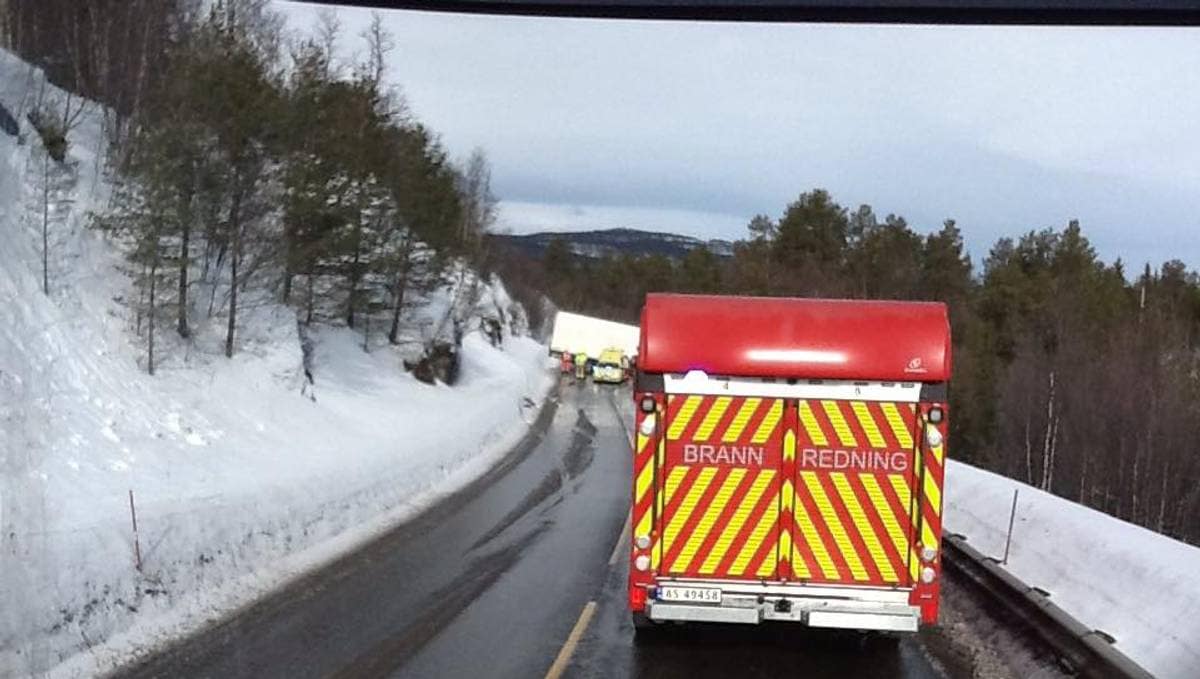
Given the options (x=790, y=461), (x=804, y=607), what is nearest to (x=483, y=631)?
(x=804, y=607)

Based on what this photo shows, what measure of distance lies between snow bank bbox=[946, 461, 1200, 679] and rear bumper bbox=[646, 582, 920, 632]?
1.65m

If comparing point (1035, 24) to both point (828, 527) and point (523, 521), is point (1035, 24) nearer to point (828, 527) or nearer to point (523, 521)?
point (828, 527)

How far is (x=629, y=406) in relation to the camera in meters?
52.2

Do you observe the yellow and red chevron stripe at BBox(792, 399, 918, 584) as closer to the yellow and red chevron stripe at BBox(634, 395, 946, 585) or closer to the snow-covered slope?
the yellow and red chevron stripe at BBox(634, 395, 946, 585)

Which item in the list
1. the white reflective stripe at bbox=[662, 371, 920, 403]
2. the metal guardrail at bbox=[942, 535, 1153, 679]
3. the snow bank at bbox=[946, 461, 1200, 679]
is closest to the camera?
the metal guardrail at bbox=[942, 535, 1153, 679]

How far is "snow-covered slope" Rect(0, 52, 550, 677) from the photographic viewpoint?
1096cm

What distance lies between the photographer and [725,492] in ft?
35.2

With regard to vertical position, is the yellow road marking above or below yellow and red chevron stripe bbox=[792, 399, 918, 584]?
below

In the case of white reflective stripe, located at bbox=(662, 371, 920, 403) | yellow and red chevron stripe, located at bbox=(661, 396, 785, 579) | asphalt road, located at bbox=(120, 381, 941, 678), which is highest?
white reflective stripe, located at bbox=(662, 371, 920, 403)

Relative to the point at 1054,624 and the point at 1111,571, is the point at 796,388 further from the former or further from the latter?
the point at 1111,571

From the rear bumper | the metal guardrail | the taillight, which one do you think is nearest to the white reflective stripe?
the rear bumper

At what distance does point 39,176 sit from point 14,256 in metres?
4.13

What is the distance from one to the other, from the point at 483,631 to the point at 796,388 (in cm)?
345

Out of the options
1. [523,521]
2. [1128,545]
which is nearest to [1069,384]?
[523,521]
